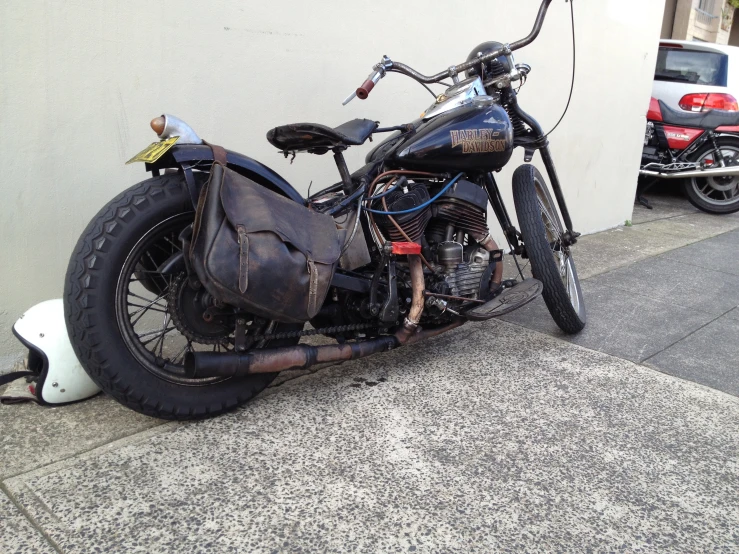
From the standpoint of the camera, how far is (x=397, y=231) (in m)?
2.61

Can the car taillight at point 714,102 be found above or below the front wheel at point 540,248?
above

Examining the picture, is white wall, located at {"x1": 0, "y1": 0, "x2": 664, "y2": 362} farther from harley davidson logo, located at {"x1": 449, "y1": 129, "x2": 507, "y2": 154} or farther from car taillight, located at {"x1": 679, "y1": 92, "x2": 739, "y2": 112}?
car taillight, located at {"x1": 679, "y1": 92, "x2": 739, "y2": 112}

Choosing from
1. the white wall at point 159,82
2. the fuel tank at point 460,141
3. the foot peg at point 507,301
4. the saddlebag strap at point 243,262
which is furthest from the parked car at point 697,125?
the saddlebag strap at point 243,262

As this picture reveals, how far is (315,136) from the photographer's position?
2.39m

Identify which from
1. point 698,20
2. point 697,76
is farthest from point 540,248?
point 698,20

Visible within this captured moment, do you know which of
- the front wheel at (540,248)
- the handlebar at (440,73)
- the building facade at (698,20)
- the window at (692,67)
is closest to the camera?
the handlebar at (440,73)

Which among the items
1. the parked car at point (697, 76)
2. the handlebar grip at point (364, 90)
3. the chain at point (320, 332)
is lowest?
the chain at point (320, 332)

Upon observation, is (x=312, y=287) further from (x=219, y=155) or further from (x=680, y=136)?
(x=680, y=136)

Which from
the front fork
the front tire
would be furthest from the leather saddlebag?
the front fork

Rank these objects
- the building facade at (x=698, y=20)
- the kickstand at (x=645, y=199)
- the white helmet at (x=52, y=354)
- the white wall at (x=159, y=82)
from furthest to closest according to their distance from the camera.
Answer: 1. the building facade at (x=698, y=20)
2. the kickstand at (x=645, y=199)
3. the white wall at (x=159, y=82)
4. the white helmet at (x=52, y=354)

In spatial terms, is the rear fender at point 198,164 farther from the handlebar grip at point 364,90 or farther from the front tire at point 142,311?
the handlebar grip at point 364,90

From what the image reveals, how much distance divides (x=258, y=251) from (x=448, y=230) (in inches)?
40.8

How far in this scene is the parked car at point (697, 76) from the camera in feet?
23.1

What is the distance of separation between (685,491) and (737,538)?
0.23m
